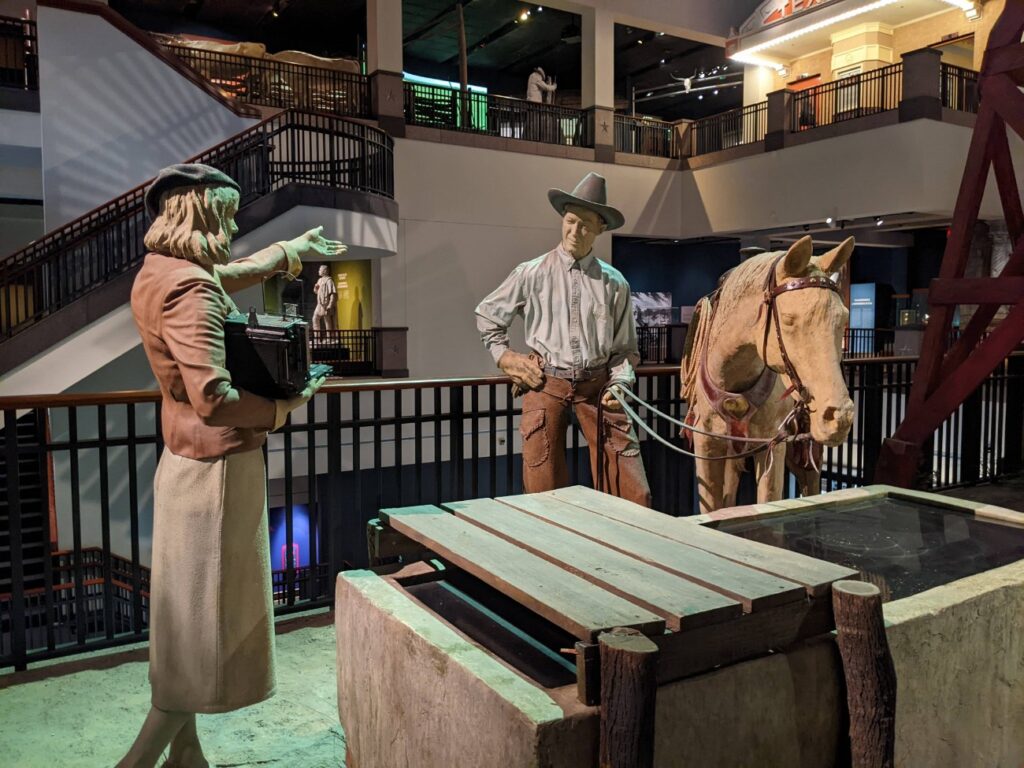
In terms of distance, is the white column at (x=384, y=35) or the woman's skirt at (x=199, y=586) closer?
the woman's skirt at (x=199, y=586)

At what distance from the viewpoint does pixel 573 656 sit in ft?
6.98

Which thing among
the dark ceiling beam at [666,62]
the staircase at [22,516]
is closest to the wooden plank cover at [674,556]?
the staircase at [22,516]

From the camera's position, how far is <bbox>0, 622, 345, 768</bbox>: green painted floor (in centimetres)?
269

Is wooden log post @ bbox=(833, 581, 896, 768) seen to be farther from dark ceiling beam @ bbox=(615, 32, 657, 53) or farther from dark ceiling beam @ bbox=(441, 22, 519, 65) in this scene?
dark ceiling beam @ bbox=(615, 32, 657, 53)

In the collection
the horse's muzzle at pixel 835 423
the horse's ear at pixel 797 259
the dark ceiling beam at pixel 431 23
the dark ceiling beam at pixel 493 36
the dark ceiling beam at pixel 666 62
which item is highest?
the dark ceiling beam at pixel 666 62

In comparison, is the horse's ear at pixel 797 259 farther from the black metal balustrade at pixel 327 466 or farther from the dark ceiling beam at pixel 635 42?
the dark ceiling beam at pixel 635 42

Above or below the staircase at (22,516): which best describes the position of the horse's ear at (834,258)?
above

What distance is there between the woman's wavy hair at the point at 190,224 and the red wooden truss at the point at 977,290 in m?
5.15

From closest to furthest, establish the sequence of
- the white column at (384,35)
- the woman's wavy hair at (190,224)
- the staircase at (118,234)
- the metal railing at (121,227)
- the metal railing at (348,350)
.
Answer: the woman's wavy hair at (190,224) < the staircase at (118,234) < the metal railing at (121,227) < the metal railing at (348,350) < the white column at (384,35)

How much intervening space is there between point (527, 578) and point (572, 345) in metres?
1.81

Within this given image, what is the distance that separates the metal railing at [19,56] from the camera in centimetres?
1153

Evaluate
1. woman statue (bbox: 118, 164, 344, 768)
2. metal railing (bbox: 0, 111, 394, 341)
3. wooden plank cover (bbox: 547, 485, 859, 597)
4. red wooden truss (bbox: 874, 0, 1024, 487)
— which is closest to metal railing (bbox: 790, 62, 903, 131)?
metal railing (bbox: 0, 111, 394, 341)

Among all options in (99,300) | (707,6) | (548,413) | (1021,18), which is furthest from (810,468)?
(707,6)

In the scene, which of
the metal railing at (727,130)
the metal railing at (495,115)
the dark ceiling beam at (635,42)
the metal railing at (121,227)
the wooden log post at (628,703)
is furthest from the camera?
the dark ceiling beam at (635,42)
